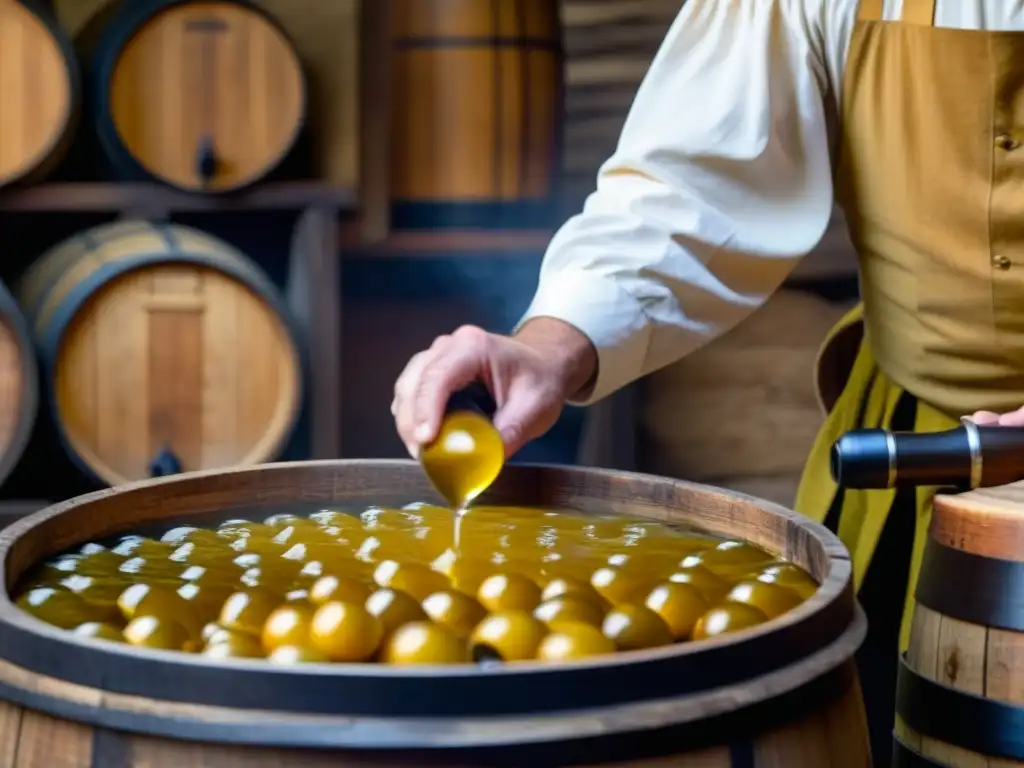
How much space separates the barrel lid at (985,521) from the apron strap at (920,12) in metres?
0.66

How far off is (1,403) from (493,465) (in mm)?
1694

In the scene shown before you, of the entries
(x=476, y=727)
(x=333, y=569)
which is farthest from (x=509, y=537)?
(x=476, y=727)

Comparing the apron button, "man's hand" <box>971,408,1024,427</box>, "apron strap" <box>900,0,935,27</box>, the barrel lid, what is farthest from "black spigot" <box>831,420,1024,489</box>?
"apron strap" <box>900,0,935,27</box>

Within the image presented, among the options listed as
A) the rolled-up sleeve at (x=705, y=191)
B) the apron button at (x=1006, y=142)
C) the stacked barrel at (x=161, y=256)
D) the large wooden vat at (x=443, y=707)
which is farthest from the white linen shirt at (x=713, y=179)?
the stacked barrel at (x=161, y=256)

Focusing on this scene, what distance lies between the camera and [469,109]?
2.96 m

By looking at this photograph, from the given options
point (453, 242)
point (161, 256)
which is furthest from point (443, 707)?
point (453, 242)

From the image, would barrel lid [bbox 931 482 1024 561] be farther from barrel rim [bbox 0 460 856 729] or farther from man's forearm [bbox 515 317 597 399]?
man's forearm [bbox 515 317 597 399]

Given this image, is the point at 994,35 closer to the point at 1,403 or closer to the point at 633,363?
the point at 633,363

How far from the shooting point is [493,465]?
1306 mm

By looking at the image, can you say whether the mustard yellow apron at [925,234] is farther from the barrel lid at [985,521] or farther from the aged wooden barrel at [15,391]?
the aged wooden barrel at [15,391]

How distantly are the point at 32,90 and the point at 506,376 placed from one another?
5.88 feet

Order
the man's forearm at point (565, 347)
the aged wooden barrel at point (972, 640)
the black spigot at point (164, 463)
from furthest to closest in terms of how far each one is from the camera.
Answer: the black spigot at point (164, 463), the man's forearm at point (565, 347), the aged wooden barrel at point (972, 640)

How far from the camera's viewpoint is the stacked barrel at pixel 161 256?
2756mm

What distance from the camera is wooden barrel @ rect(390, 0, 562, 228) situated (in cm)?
296
